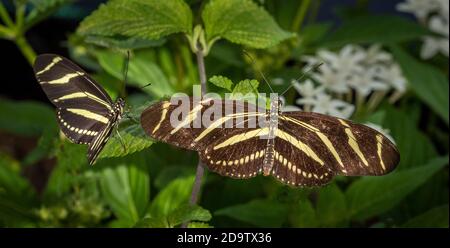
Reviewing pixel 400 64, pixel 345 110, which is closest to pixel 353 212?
pixel 345 110

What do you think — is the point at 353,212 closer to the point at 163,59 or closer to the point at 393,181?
the point at 393,181

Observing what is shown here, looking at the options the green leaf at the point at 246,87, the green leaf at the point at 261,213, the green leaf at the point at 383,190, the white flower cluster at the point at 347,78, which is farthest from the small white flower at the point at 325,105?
the green leaf at the point at 246,87

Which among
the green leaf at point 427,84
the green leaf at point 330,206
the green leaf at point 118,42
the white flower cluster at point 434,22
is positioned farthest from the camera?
the white flower cluster at point 434,22

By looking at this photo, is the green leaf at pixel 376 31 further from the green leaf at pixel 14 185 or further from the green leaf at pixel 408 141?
the green leaf at pixel 14 185

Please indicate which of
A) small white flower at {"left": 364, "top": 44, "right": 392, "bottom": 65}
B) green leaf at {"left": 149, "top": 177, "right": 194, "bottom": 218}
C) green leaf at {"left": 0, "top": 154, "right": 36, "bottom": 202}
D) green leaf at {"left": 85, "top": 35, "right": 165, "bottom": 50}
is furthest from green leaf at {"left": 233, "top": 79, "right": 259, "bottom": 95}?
small white flower at {"left": 364, "top": 44, "right": 392, "bottom": 65}

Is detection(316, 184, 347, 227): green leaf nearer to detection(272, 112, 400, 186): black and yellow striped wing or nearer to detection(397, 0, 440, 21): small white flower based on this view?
detection(272, 112, 400, 186): black and yellow striped wing

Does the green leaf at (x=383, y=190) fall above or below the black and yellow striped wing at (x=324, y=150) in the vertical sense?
below
